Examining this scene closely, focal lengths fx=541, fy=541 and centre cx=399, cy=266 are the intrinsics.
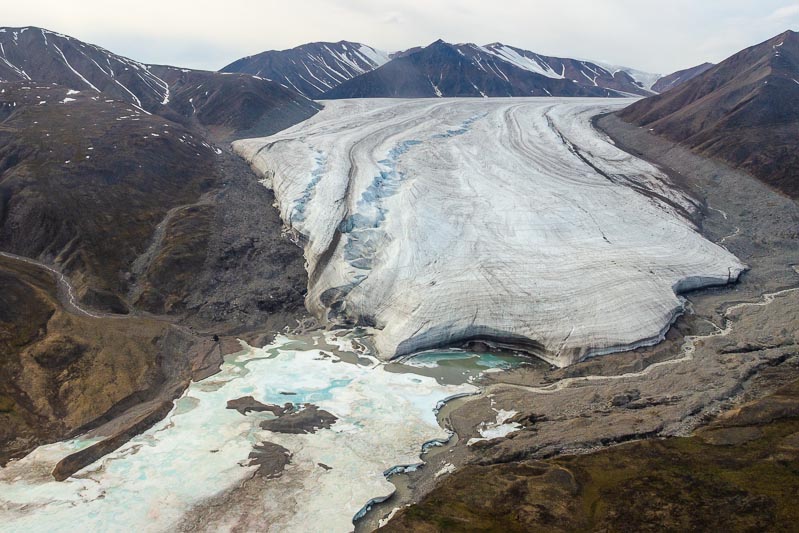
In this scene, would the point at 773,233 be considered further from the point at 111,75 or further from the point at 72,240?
the point at 111,75

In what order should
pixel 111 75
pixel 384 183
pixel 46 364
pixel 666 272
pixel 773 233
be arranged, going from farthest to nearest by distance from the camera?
pixel 111 75 → pixel 384 183 → pixel 773 233 → pixel 666 272 → pixel 46 364

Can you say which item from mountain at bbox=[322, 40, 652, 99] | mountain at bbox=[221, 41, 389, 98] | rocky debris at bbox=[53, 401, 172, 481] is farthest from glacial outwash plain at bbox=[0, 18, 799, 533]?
mountain at bbox=[221, 41, 389, 98]

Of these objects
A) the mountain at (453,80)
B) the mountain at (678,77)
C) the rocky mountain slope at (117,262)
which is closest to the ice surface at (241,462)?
the rocky mountain slope at (117,262)

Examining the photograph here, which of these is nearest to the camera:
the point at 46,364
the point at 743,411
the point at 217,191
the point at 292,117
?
the point at 743,411

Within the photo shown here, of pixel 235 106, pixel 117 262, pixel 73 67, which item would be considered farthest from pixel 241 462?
pixel 73 67

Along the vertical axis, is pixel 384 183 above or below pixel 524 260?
above

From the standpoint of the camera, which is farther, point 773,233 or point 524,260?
point 773,233

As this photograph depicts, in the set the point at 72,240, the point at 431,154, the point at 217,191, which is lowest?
the point at 72,240

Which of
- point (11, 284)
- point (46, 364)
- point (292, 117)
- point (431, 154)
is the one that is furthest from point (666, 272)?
point (292, 117)
